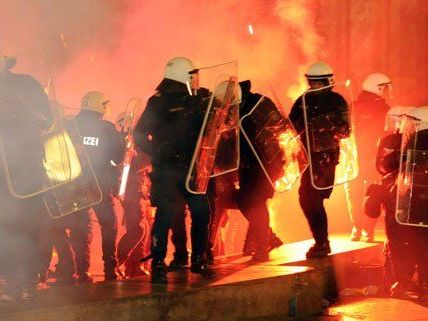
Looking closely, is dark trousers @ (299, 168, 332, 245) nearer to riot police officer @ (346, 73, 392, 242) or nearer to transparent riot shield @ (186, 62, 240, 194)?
transparent riot shield @ (186, 62, 240, 194)

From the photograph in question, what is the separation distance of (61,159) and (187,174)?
3.15 ft

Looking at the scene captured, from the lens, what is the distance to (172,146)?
6.98 m

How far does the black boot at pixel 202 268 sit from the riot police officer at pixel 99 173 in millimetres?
1668

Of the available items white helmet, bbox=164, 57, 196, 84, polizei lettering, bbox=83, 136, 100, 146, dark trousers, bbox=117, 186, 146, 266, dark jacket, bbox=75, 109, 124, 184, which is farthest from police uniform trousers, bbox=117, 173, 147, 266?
white helmet, bbox=164, 57, 196, 84

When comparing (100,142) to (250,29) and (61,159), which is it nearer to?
(61,159)

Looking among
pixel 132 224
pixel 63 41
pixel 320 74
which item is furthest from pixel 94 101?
pixel 63 41

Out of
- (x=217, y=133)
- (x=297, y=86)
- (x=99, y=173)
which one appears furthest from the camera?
(x=297, y=86)

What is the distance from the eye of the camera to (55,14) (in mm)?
13758

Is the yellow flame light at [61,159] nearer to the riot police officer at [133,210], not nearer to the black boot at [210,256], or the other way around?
the black boot at [210,256]

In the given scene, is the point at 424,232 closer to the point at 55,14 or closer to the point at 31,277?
the point at 31,277

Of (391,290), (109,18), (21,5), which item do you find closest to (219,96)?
(391,290)

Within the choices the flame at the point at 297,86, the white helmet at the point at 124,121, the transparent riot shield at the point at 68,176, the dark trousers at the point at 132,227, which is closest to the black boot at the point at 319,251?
the dark trousers at the point at 132,227

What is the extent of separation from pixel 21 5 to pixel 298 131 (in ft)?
20.7

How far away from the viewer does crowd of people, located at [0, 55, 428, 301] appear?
630 centimetres
